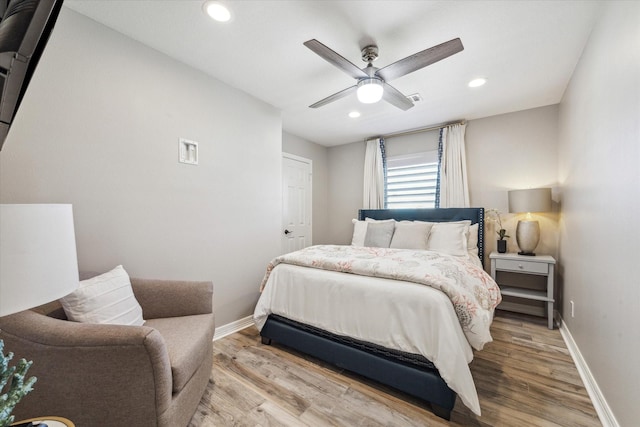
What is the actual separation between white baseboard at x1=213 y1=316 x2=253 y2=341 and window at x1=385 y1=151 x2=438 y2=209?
113 inches

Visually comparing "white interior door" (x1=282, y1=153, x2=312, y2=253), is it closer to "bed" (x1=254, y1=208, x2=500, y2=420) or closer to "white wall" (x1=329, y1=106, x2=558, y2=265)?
"bed" (x1=254, y1=208, x2=500, y2=420)

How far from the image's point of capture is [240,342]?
8.25ft

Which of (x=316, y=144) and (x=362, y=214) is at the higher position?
(x=316, y=144)

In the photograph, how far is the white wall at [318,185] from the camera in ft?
15.1

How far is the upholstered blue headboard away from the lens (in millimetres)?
3420

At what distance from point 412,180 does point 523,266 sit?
6.23 ft

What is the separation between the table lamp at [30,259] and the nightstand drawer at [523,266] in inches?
149

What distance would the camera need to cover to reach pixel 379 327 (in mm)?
1812

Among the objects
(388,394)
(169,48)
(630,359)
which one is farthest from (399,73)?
(388,394)

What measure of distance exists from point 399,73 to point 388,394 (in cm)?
244

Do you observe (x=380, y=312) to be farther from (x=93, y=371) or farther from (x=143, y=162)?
(x=143, y=162)

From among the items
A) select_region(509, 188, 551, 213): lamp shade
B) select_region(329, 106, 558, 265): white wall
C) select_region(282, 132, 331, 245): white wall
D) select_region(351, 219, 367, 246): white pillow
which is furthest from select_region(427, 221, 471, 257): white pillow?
select_region(282, 132, 331, 245): white wall

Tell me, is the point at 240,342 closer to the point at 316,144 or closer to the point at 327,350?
the point at 327,350

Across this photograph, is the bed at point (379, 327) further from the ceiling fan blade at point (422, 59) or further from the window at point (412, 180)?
the window at point (412, 180)
